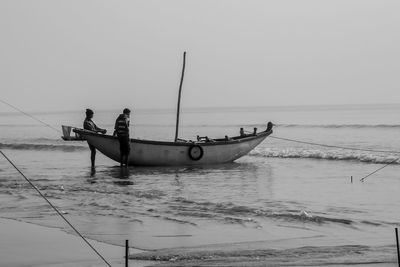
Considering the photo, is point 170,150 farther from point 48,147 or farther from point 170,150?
point 48,147

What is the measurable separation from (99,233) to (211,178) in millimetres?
8298

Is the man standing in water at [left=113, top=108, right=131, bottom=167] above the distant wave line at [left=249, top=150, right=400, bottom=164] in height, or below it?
above

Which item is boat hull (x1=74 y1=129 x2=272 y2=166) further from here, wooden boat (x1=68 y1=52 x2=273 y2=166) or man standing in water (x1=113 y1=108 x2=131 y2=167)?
man standing in water (x1=113 y1=108 x2=131 y2=167)

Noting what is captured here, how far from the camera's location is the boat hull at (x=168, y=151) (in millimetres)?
18891

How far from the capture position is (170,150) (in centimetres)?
1978

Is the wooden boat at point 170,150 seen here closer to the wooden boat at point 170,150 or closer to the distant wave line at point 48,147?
the wooden boat at point 170,150

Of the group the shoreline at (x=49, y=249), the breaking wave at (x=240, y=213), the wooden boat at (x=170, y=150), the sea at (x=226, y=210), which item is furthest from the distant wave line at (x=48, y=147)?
the shoreline at (x=49, y=249)

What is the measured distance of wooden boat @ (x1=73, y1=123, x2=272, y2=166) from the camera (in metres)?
18.9

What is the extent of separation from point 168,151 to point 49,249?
40.1 ft

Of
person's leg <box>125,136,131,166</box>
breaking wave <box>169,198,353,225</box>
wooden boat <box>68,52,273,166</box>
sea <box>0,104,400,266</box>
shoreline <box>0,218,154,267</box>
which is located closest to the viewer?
shoreline <box>0,218,154,267</box>

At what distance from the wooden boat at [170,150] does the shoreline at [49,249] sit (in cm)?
967

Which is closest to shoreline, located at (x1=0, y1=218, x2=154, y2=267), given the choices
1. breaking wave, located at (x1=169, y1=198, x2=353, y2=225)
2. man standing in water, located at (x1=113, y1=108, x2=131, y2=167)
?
breaking wave, located at (x1=169, y1=198, x2=353, y2=225)

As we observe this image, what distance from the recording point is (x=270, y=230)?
29.1 feet

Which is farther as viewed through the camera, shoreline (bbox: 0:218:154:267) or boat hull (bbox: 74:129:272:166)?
boat hull (bbox: 74:129:272:166)
